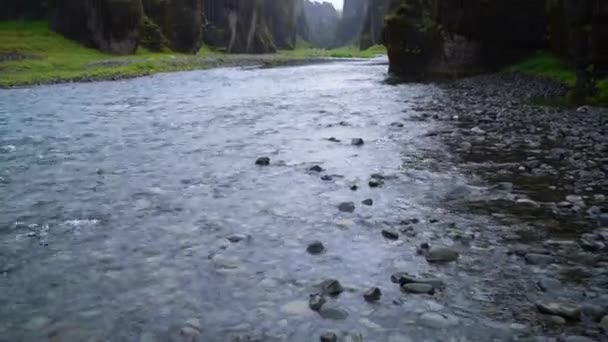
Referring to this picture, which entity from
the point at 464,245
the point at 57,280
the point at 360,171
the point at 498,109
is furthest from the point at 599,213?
the point at 498,109

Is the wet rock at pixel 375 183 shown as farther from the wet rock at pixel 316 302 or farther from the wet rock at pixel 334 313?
the wet rock at pixel 334 313

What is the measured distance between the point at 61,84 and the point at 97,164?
2808 centimetres

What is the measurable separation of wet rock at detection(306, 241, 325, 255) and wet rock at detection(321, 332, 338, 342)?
221cm

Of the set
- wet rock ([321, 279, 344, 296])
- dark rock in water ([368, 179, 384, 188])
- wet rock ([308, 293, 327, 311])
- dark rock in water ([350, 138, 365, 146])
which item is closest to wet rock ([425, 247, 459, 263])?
wet rock ([321, 279, 344, 296])

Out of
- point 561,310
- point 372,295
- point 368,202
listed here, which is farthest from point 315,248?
point 561,310

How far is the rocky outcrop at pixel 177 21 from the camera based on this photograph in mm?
82438

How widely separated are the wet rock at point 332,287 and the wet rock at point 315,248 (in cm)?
108

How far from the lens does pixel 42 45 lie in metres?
61.3

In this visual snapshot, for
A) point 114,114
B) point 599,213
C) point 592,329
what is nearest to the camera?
point 592,329

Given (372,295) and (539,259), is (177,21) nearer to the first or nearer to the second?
(539,259)

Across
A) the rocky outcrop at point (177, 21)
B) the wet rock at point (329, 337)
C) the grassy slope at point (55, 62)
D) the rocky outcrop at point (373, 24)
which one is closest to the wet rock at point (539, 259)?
the wet rock at point (329, 337)

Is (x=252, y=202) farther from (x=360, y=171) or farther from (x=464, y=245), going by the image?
(x=464, y=245)

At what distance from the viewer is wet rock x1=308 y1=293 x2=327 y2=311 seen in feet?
19.1

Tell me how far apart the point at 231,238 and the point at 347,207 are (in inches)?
89.0
